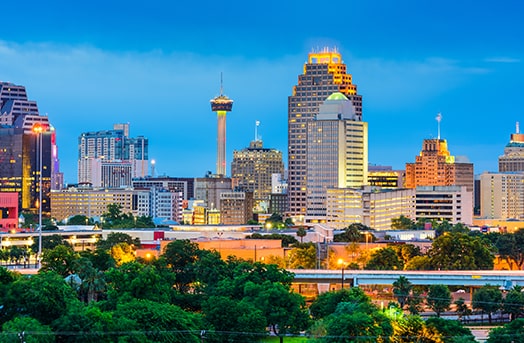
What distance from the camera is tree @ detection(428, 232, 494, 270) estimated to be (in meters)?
116

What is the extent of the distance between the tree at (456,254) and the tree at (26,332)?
197 feet

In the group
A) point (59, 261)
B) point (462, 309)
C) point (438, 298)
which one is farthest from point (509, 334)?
point (59, 261)

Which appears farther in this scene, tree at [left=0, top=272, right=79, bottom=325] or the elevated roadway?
the elevated roadway

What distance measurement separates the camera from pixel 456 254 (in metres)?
117

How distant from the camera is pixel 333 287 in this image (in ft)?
360

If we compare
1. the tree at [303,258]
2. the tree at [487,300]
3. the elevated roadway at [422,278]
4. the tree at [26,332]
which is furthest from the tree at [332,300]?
the tree at [303,258]

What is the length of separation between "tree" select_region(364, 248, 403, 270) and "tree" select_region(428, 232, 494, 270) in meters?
4.00

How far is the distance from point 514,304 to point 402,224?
96628mm

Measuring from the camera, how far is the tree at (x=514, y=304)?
93.1 m

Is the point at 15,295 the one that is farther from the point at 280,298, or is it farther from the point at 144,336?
the point at 280,298

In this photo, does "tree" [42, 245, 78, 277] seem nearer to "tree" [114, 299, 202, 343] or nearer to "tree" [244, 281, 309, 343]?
"tree" [244, 281, 309, 343]

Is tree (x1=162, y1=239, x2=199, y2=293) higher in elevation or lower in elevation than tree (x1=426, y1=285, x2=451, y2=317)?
higher

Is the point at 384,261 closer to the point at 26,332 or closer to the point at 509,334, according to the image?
the point at 509,334


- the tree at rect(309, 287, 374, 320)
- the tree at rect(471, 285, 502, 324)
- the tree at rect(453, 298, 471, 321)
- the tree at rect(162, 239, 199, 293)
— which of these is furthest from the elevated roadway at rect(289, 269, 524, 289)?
the tree at rect(309, 287, 374, 320)
